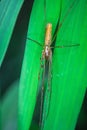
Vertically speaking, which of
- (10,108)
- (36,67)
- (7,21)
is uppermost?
(7,21)

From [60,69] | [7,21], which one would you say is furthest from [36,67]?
[7,21]

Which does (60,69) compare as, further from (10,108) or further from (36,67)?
(10,108)

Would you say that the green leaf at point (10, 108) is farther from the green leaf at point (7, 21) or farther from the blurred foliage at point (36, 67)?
the green leaf at point (7, 21)

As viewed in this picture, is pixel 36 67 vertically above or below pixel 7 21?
below

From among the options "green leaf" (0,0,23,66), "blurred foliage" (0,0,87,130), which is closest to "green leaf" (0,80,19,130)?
"blurred foliage" (0,0,87,130)

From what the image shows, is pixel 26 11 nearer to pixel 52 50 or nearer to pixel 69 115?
pixel 52 50

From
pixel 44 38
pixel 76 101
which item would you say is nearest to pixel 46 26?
pixel 44 38

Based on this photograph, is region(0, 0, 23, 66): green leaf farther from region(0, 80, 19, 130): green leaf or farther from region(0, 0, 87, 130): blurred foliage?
region(0, 80, 19, 130): green leaf
